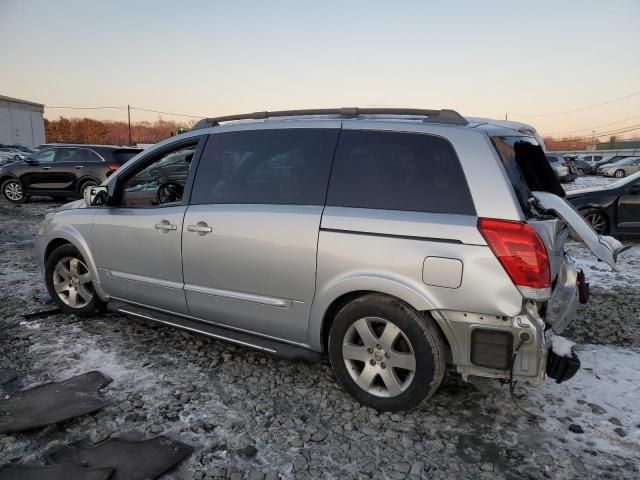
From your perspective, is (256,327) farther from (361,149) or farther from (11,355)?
(11,355)

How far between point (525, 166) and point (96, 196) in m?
3.51

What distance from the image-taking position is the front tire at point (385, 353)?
2734mm

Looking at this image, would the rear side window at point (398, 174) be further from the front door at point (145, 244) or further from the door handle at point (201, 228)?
the front door at point (145, 244)

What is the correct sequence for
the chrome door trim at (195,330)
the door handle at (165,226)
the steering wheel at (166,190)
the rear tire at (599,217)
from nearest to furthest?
the chrome door trim at (195,330), the door handle at (165,226), the steering wheel at (166,190), the rear tire at (599,217)

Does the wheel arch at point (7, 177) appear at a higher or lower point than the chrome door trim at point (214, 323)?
higher

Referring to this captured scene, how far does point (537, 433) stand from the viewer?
277 centimetres

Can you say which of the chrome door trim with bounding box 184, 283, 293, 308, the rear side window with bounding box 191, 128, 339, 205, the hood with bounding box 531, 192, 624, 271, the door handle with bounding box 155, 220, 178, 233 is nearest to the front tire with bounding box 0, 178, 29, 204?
the door handle with bounding box 155, 220, 178, 233

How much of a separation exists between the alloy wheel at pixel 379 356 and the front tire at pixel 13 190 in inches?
548

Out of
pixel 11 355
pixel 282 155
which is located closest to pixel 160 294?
pixel 11 355

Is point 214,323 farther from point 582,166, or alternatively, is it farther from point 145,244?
point 582,166

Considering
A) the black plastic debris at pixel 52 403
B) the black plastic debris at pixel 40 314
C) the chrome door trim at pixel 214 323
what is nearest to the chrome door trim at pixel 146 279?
the chrome door trim at pixel 214 323

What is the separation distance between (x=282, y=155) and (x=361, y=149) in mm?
624

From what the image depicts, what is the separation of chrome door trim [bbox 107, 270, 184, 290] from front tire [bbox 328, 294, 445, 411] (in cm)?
139

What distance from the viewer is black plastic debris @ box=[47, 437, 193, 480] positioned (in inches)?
94.4
